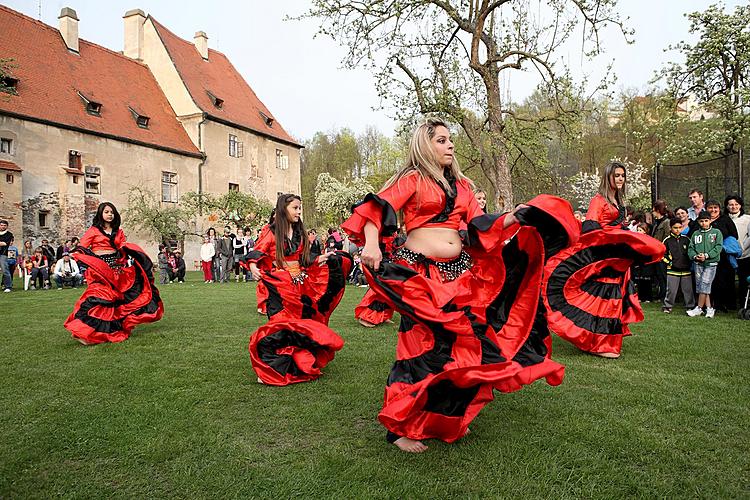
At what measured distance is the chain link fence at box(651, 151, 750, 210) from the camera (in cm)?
1226

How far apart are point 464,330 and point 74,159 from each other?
2879cm

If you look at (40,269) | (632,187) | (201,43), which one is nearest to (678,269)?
(40,269)

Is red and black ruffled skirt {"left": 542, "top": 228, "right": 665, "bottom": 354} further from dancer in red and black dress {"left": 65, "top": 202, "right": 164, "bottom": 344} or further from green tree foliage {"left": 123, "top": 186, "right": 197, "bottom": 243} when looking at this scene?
green tree foliage {"left": 123, "top": 186, "right": 197, "bottom": 243}

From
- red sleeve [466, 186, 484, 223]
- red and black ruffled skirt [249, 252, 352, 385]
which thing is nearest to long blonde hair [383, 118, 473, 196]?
red sleeve [466, 186, 484, 223]

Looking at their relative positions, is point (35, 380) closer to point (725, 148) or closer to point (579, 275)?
point (579, 275)

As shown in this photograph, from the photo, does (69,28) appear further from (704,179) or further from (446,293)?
(446,293)

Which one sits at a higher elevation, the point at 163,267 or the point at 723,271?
the point at 723,271

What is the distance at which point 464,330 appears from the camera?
3.39 meters

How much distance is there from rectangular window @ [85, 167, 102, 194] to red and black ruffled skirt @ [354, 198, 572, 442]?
2826cm

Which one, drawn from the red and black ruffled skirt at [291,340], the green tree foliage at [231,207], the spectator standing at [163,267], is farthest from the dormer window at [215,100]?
the red and black ruffled skirt at [291,340]

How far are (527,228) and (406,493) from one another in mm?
1783

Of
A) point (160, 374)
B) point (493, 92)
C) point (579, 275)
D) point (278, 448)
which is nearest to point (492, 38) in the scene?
point (493, 92)

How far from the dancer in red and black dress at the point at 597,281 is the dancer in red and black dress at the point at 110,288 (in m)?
5.59

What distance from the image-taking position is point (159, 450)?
3.54m
